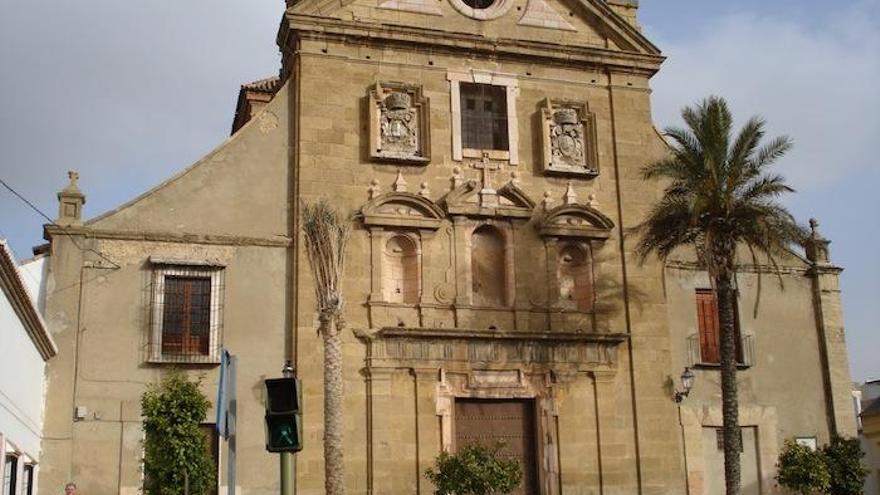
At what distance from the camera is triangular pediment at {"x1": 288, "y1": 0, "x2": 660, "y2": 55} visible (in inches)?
995

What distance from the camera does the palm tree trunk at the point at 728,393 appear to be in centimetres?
2255

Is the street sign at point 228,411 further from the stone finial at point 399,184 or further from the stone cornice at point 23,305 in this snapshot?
the stone finial at point 399,184

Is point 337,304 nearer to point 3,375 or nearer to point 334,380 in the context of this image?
point 334,380

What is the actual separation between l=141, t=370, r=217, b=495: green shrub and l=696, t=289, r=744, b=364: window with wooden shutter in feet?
39.6

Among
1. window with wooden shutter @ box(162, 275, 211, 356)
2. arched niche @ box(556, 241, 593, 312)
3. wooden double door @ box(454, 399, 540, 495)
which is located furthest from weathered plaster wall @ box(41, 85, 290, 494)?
arched niche @ box(556, 241, 593, 312)

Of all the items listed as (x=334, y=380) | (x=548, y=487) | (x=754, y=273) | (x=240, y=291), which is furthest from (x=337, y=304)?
(x=754, y=273)

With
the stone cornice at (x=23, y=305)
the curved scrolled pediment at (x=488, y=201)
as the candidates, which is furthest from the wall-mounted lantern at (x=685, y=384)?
the stone cornice at (x=23, y=305)

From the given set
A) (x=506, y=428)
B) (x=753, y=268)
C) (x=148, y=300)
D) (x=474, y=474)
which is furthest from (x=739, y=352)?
(x=148, y=300)

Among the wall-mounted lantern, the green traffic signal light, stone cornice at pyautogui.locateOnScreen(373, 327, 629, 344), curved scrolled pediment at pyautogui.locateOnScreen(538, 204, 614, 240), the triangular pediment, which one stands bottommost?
the green traffic signal light

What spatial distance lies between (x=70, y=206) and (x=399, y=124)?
7296mm

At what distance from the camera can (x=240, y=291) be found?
900 inches

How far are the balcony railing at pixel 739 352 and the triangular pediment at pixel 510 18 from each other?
7198 mm

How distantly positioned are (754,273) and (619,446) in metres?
5.83

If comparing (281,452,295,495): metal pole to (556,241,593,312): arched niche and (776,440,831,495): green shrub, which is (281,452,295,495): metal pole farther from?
(776,440,831,495): green shrub
